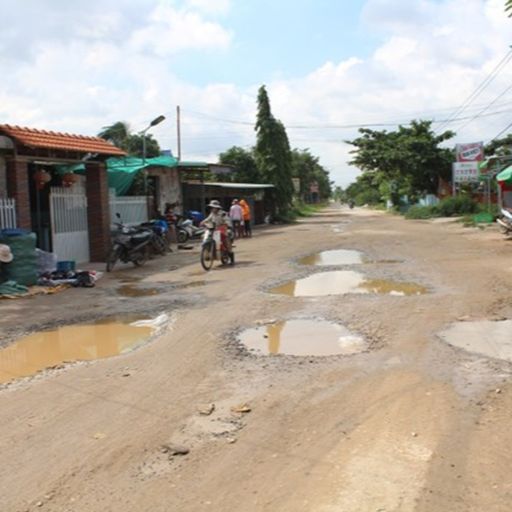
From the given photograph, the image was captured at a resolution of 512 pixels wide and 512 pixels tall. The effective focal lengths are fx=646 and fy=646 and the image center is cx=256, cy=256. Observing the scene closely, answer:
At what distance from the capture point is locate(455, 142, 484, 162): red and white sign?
4134cm

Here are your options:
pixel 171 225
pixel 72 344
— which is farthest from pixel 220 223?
→ pixel 171 225

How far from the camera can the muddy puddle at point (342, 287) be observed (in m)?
10.5

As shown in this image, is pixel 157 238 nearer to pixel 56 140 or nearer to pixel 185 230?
pixel 56 140

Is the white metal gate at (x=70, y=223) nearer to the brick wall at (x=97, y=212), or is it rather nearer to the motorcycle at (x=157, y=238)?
the brick wall at (x=97, y=212)

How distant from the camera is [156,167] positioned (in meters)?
27.3

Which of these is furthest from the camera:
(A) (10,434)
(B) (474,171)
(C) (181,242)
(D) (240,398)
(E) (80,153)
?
(B) (474,171)

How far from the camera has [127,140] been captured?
41688mm

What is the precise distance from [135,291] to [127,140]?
31.5 meters

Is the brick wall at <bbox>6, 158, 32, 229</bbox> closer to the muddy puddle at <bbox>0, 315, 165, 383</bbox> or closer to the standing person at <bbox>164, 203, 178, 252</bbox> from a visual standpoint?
the muddy puddle at <bbox>0, 315, 165, 383</bbox>

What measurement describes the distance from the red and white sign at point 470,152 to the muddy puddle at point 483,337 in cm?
3606

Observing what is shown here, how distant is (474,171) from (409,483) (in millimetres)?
39586

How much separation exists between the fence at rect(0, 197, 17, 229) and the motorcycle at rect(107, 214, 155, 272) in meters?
2.52

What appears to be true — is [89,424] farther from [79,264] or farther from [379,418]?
[79,264]

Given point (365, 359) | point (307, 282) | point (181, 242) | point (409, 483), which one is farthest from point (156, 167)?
point (409, 483)
